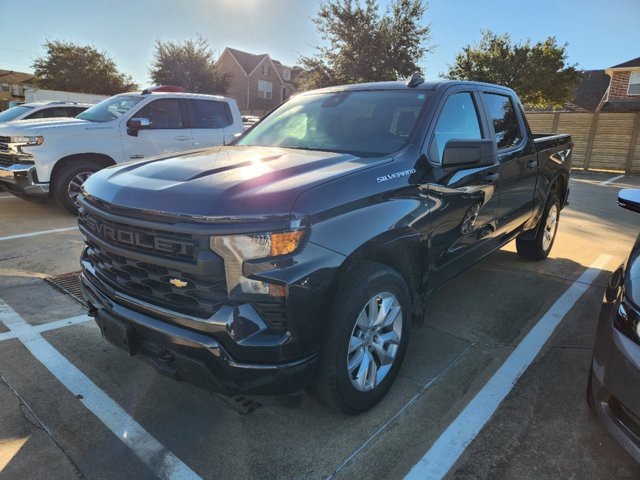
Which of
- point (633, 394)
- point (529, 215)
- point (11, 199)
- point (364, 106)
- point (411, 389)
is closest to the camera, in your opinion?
point (633, 394)

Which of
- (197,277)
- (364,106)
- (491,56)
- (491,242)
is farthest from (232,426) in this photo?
(491,56)

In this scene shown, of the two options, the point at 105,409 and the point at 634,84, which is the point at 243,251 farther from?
the point at 634,84

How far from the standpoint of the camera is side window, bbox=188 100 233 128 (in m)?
7.96

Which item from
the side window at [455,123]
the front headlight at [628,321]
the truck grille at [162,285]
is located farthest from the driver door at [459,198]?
the truck grille at [162,285]

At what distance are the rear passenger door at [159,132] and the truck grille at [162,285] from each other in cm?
544

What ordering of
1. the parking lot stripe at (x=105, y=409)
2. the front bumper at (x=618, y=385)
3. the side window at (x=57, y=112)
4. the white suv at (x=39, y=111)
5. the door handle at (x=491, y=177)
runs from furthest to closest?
the side window at (x=57, y=112)
the white suv at (x=39, y=111)
the door handle at (x=491, y=177)
the parking lot stripe at (x=105, y=409)
the front bumper at (x=618, y=385)

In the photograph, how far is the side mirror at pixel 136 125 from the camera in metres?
6.79

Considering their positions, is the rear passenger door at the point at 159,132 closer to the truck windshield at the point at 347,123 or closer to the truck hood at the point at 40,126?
the truck hood at the point at 40,126

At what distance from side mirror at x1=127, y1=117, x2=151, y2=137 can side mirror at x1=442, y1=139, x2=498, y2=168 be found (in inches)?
214

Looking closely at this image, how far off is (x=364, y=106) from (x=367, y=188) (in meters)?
1.23

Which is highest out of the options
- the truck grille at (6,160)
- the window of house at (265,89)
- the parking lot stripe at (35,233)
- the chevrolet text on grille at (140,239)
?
the window of house at (265,89)

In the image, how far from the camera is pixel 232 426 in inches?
97.6

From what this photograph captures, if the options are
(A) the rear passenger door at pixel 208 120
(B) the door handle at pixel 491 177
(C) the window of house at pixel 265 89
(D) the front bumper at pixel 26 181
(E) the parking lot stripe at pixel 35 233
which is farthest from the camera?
(C) the window of house at pixel 265 89

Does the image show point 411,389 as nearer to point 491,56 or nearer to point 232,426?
point 232,426
